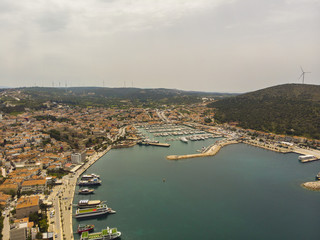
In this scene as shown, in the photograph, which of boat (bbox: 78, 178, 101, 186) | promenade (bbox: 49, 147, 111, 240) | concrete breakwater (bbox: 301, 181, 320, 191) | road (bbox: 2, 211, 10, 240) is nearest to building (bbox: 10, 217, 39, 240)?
road (bbox: 2, 211, 10, 240)

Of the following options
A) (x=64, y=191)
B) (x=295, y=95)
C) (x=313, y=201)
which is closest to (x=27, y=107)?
(x=64, y=191)

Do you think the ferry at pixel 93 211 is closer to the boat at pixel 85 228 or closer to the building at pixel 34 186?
the boat at pixel 85 228

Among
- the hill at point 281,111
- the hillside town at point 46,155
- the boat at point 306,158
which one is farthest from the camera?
the hill at point 281,111

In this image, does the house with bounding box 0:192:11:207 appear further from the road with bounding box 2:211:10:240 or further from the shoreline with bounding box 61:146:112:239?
the shoreline with bounding box 61:146:112:239

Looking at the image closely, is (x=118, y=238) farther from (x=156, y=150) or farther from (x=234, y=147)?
(x=234, y=147)

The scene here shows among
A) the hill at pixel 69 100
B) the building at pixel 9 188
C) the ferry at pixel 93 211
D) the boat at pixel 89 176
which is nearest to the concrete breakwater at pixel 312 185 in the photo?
the ferry at pixel 93 211

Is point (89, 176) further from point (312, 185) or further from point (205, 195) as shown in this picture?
point (312, 185)
